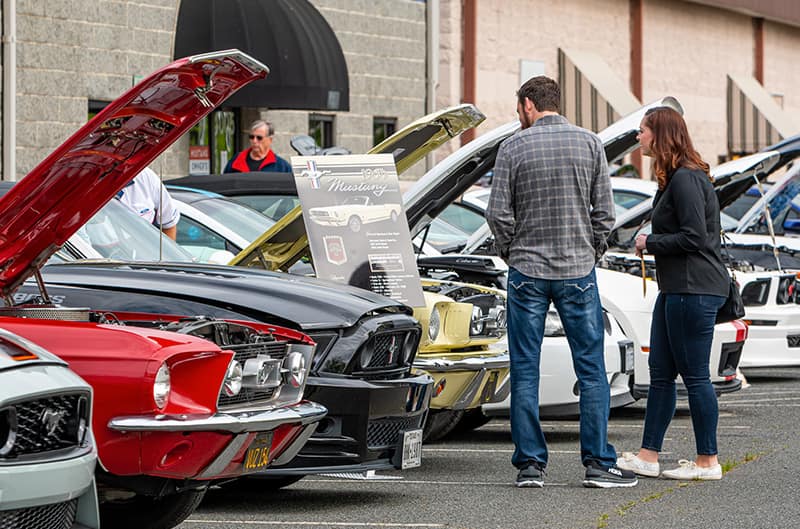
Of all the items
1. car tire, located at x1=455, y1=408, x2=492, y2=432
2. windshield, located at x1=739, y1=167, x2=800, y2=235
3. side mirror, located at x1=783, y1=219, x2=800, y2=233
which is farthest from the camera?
side mirror, located at x1=783, y1=219, x2=800, y2=233

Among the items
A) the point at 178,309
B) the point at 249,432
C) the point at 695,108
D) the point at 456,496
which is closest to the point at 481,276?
the point at 456,496

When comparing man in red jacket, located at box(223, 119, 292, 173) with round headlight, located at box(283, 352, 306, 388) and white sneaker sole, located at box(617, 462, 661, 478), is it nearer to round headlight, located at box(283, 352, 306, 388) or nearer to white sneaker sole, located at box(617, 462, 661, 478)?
white sneaker sole, located at box(617, 462, 661, 478)

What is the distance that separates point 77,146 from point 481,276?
14.3 ft

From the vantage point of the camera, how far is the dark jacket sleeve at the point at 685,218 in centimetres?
784

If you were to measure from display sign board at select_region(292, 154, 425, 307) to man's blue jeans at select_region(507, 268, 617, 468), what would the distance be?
0.69 meters

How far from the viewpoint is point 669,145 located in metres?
7.95

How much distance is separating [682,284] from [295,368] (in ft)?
8.50

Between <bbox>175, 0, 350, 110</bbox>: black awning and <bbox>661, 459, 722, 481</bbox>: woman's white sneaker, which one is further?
<bbox>175, 0, 350, 110</bbox>: black awning

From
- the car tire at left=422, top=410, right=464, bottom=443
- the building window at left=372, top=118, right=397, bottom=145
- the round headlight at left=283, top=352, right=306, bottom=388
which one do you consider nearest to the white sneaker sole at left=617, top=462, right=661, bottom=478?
the car tire at left=422, top=410, right=464, bottom=443

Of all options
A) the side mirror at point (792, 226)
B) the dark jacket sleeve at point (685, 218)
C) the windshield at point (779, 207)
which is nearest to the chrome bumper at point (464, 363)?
the dark jacket sleeve at point (685, 218)

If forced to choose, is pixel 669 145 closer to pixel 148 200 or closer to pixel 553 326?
pixel 553 326

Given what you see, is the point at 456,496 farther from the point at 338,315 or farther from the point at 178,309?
the point at 178,309

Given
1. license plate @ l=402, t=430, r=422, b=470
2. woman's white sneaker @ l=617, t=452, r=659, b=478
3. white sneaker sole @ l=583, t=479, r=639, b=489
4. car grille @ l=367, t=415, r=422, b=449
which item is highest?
car grille @ l=367, t=415, r=422, b=449

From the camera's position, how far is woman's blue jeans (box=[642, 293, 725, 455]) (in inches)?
312
